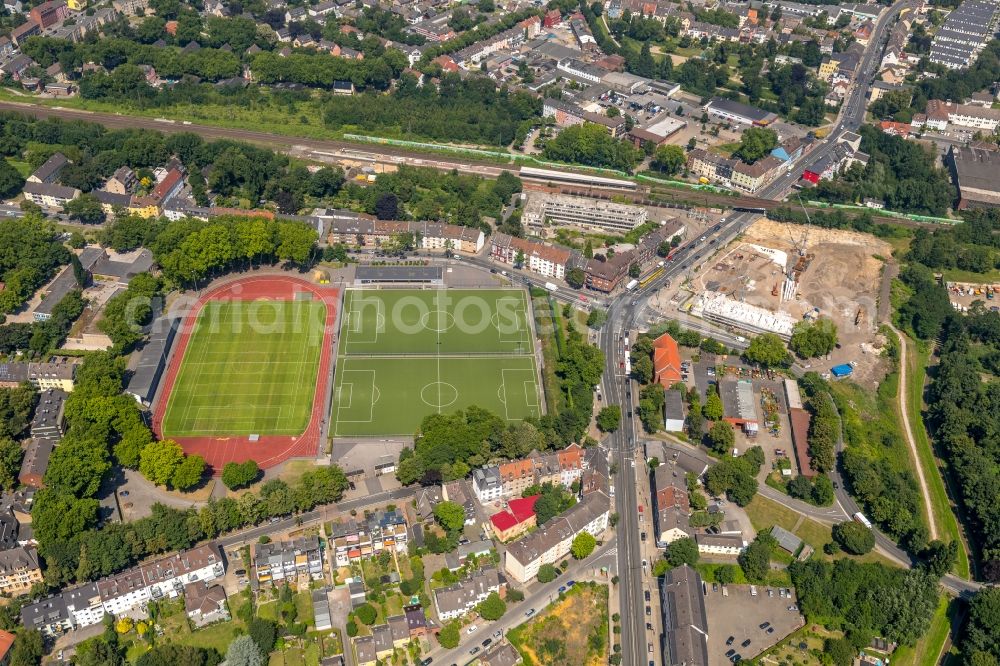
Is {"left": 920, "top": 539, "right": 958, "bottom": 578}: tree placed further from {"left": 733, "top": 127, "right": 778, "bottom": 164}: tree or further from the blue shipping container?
{"left": 733, "top": 127, "right": 778, "bottom": 164}: tree

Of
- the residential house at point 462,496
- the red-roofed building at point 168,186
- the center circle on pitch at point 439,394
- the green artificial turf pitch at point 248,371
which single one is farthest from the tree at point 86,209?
the residential house at point 462,496

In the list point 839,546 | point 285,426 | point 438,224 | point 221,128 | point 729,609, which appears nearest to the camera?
point 729,609

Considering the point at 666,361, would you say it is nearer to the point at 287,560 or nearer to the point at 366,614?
the point at 366,614

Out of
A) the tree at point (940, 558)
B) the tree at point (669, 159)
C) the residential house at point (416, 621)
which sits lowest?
the residential house at point (416, 621)

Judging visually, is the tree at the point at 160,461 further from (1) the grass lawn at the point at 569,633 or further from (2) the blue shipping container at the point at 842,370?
(2) the blue shipping container at the point at 842,370

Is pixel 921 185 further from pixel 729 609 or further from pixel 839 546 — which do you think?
pixel 729 609

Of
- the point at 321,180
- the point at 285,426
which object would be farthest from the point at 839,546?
the point at 321,180

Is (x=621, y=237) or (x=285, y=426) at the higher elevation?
(x=621, y=237)
